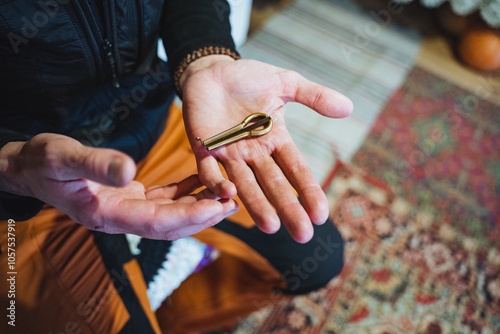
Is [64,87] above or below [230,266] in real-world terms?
above

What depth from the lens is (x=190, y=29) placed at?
31.5 inches

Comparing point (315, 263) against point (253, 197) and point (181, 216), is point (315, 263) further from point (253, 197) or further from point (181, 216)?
point (181, 216)

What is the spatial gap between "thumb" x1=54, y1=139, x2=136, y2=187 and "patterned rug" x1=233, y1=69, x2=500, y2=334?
2.92ft

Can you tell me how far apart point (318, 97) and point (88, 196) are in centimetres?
44

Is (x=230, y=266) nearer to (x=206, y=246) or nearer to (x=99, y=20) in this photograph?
(x=206, y=246)

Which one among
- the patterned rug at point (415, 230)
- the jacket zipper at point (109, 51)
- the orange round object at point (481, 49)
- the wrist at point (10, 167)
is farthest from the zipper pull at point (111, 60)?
the orange round object at point (481, 49)

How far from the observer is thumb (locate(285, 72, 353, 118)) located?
2.19 ft

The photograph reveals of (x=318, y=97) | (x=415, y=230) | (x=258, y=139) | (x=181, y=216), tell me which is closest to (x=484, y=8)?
(x=415, y=230)

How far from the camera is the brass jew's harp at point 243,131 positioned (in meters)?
0.65

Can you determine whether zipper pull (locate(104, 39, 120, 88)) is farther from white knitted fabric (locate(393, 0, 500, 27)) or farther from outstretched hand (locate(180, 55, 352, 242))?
white knitted fabric (locate(393, 0, 500, 27))

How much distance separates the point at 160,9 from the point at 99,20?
0.62ft

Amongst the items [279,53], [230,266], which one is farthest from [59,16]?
[279,53]

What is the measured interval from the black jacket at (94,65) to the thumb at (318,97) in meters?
0.20

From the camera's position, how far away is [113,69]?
2.34 ft
